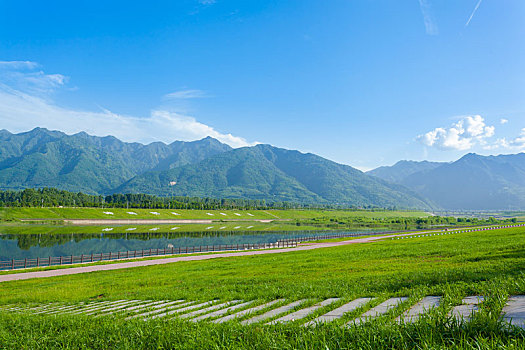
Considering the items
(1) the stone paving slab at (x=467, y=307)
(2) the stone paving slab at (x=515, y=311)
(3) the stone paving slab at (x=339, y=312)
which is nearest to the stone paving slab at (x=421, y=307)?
(1) the stone paving slab at (x=467, y=307)

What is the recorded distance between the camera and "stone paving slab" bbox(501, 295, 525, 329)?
12.1 feet

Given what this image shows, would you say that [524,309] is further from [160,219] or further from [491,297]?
[160,219]

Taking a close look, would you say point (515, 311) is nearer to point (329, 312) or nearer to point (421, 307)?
point (421, 307)

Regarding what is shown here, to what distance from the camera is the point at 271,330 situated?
452cm

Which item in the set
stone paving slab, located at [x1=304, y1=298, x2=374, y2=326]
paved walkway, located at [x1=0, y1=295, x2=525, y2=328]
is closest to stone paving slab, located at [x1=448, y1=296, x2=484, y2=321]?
paved walkway, located at [x1=0, y1=295, x2=525, y2=328]

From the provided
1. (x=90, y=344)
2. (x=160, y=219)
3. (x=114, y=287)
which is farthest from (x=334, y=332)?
(x=160, y=219)

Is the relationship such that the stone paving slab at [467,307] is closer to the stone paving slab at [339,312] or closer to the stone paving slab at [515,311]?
the stone paving slab at [515,311]

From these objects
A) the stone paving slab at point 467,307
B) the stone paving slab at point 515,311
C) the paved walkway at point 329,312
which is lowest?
the paved walkway at point 329,312

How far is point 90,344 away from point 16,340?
1.51m

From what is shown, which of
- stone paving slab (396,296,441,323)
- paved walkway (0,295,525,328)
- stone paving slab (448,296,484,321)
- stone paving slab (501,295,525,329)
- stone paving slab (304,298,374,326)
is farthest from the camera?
stone paving slab (304,298,374,326)

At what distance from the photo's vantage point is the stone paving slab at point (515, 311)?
3.69 m

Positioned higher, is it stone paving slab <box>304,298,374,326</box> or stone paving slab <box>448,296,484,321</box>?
stone paving slab <box>448,296,484,321</box>

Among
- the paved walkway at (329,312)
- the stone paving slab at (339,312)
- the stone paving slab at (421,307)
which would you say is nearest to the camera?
the paved walkway at (329,312)

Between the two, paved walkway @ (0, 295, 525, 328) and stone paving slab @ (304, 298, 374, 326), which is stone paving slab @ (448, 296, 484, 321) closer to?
paved walkway @ (0, 295, 525, 328)
